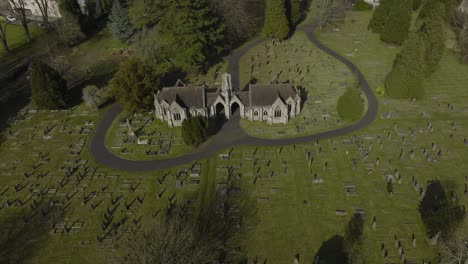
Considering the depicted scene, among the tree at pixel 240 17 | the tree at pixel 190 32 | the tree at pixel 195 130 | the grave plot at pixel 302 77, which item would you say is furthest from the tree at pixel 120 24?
the tree at pixel 195 130

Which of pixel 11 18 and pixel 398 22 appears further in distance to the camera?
pixel 11 18

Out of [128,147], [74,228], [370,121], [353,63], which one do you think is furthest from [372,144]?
[74,228]

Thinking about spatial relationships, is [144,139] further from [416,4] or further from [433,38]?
[416,4]

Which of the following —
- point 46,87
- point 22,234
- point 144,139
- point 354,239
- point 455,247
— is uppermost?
point 46,87

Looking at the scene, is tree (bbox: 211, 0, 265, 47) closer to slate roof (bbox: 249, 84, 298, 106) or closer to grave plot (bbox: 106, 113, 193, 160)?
slate roof (bbox: 249, 84, 298, 106)

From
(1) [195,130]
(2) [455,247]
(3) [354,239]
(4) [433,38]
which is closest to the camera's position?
(2) [455,247]

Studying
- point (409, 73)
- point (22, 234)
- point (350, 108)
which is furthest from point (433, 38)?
point (22, 234)

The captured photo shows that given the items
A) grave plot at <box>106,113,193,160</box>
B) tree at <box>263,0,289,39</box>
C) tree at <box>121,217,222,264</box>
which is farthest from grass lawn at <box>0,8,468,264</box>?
tree at <box>263,0,289,39</box>
